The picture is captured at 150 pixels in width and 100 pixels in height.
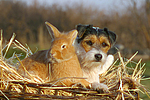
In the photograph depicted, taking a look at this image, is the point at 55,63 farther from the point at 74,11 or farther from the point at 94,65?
the point at 74,11

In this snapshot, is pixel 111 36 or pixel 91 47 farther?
pixel 111 36

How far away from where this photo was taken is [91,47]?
2148mm

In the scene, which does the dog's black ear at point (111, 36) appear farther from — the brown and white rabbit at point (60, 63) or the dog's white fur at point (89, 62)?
the brown and white rabbit at point (60, 63)

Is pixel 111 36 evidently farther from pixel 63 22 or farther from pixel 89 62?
pixel 63 22

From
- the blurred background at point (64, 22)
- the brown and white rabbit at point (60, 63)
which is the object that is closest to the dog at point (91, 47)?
the brown and white rabbit at point (60, 63)

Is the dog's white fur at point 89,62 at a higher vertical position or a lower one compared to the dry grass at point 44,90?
higher

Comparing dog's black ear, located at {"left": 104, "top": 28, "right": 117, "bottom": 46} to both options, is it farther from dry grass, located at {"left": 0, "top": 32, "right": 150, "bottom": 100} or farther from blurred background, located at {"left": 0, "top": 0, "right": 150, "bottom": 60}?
blurred background, located at {"left": 0, "top": 0, "right": 150, "bottom": 60}

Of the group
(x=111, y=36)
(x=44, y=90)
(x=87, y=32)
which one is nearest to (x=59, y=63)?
(x=44, y=90)

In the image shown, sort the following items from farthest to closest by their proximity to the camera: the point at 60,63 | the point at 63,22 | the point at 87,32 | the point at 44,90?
the point at 63,22, the point at 87,32, the point at 60,63, the point at 44,90

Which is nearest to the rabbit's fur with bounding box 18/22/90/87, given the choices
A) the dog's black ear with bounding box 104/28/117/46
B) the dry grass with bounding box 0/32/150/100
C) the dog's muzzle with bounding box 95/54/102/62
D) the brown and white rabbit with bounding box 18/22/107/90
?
the brown and white rabbit with bounding box 18/22/107/90

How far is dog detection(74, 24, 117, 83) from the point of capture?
83.3 inches

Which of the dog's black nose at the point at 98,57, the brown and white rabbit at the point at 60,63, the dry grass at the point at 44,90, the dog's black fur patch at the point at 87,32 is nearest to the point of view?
the dry grass at the point at 44,90

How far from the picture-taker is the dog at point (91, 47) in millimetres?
2116

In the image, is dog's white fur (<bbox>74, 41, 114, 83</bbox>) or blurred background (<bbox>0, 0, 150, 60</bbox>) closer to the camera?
dog's white fur (<bbox>74, 41, 114, 83</bbox>)
